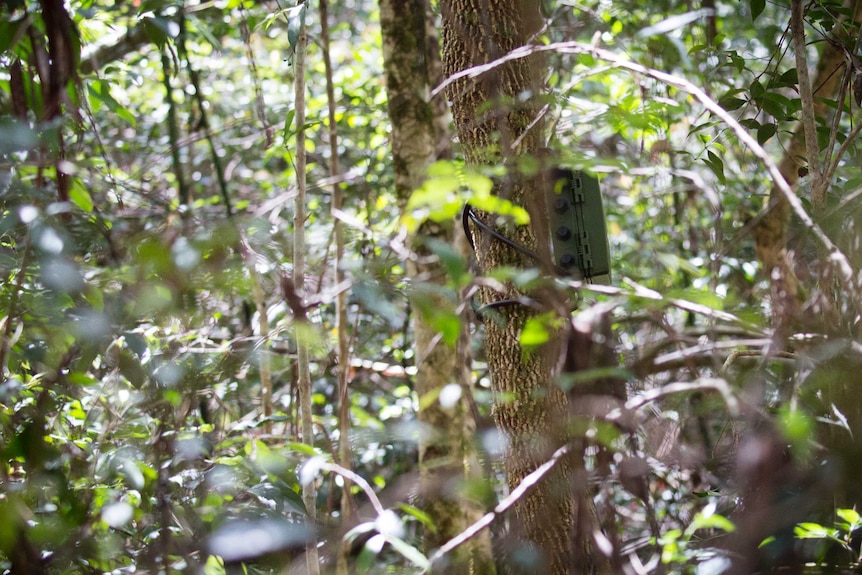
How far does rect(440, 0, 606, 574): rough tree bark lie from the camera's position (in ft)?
3.89

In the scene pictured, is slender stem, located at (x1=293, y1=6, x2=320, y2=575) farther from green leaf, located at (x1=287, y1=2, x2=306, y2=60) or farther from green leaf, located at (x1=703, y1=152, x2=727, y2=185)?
green leaf, located at (x1=703, y1=152, x2=727, y2=185)

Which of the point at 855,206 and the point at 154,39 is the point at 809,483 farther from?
the point at 154,39

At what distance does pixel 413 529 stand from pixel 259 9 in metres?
2.53

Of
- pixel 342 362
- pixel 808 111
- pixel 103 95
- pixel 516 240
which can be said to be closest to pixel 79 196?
pixel 103 95

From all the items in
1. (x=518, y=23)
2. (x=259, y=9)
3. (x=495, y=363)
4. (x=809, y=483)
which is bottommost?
(x=809, y=483)

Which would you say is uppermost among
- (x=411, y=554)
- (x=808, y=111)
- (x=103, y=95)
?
(x=103, y=95)

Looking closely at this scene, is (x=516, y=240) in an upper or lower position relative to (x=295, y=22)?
lower

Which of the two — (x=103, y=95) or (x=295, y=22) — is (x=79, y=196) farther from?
(x=295, y=22)

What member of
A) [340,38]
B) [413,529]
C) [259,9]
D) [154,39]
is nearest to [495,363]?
[154,39]

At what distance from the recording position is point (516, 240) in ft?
4.45

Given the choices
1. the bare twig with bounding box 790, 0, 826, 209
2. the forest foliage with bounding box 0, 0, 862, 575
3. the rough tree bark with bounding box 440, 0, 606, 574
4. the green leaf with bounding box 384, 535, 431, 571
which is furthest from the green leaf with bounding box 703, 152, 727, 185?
A: the green leaf with bounding box 384, 535, 431, 571

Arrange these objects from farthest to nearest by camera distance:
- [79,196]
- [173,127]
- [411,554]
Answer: [173,127] < [79,196] < [411,554]

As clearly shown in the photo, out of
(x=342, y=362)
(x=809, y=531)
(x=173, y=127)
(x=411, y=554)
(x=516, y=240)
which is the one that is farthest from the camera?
(x=173, y=127)

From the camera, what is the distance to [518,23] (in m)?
1.46
